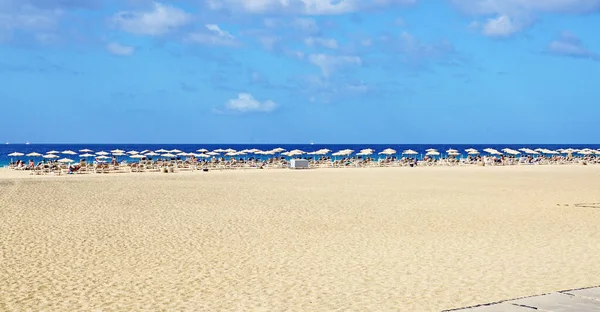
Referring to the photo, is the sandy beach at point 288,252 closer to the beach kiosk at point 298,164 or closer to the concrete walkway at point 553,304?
the concrete walkway at point 553,304

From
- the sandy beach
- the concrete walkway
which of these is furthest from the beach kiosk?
the concrete walkway

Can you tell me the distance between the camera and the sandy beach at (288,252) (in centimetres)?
693

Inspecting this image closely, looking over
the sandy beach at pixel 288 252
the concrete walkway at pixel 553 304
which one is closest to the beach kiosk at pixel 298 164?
the sandy beach at pixel 288 252

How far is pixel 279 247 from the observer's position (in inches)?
406

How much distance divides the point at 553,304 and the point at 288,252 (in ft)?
18.3

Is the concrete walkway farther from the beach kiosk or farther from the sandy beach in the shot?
the beach kiosk

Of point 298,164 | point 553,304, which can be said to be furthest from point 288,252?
point 298,164

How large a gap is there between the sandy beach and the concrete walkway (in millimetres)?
1562

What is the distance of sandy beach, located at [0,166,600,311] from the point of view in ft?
22.7

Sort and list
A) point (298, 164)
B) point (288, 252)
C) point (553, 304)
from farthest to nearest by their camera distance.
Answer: point (298, 164) → point (288, 252) → point (553, 304)

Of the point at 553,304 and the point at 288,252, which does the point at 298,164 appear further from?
the point at 553,304

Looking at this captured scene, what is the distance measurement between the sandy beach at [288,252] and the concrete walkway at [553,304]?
1.56 metres

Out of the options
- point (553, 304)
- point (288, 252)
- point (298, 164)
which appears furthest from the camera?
point (298, 164)

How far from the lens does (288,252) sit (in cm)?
986
